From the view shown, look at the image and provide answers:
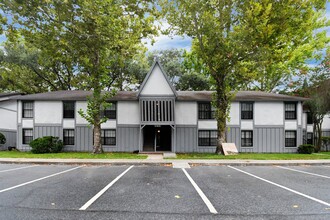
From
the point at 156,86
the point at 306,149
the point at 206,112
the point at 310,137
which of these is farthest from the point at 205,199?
the point at 310,137

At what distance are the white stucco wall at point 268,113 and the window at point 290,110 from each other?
61cm

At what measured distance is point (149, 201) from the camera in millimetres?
6527

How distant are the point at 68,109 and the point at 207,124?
46.1 feet

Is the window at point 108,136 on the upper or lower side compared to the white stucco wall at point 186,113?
lower

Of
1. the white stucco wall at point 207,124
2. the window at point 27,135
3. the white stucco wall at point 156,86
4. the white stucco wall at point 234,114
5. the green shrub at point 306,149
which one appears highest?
the white stucco wall at point 156,86

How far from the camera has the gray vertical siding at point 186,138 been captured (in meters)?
23.2

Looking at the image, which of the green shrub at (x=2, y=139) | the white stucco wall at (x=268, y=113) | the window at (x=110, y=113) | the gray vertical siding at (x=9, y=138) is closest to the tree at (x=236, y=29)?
the white stucco wall at (x=268, y=113)

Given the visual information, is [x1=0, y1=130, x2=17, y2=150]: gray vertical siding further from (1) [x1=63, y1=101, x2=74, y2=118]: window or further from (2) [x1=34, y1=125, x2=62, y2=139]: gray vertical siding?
(1) [x1=63, y1=101, x2=74, y2=118]: window

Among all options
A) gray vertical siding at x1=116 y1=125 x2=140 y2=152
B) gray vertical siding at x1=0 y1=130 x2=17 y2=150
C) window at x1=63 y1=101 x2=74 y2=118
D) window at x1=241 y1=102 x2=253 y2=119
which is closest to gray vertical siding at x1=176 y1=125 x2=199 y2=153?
gray vertical siding at x1=116 y1=125 x2=140 y2=152

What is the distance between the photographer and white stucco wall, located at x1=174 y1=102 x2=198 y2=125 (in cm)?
2327

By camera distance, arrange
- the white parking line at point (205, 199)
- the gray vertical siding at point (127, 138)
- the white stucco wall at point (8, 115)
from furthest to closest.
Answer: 1. the white stucco wall at point (8, 115)
2. the gray vertical siding at point (127, 138)
3. the white parking line at point (205, 199)

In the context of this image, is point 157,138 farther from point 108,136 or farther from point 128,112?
point 108,136

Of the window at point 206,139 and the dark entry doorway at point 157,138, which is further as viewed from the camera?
the dark entry doorway at point 157,138

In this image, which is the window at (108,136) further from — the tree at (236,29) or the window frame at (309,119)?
the window frame at (309,119)
